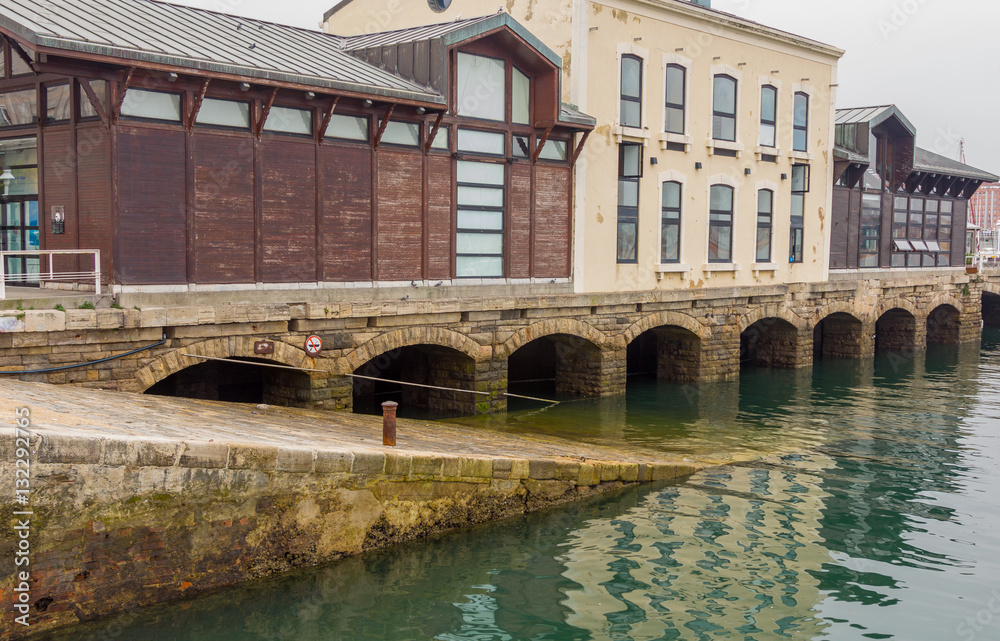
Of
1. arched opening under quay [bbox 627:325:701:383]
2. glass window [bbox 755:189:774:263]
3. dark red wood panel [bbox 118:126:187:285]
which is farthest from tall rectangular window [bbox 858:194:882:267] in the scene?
dark red wood panel [bbox 118:126:187:285]

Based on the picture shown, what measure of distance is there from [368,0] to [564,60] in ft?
24.4

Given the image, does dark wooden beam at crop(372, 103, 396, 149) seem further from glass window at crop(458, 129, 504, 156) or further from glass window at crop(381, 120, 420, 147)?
glass window at crop(458, 129, 504, 156)

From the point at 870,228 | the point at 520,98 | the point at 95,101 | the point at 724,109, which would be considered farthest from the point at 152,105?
the point at 870,228

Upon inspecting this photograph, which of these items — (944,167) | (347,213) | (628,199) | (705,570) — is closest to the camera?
(705,570)

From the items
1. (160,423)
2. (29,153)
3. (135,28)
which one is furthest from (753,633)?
(29,153)

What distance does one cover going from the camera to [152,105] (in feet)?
50.6

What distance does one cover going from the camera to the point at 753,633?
10.2 metres

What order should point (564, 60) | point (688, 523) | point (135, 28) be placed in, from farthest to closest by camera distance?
point (564, 60)
point (135, 28)
point (688, 523)

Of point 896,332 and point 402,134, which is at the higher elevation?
point 402,134

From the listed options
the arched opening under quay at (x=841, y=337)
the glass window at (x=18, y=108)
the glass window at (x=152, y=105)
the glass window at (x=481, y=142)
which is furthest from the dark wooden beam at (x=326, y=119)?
the arched opening under quay at (x=841, y=337)

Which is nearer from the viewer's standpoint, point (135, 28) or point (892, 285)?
point (135, 28)

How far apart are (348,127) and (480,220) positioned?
4112 mm

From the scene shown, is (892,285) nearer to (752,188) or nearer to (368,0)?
(752,188)

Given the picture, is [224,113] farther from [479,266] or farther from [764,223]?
[764,223]
